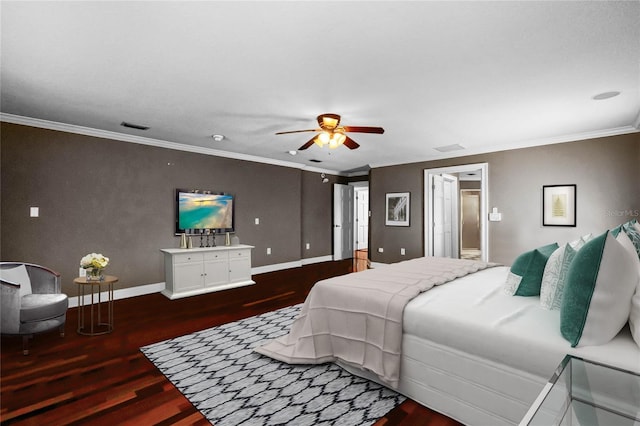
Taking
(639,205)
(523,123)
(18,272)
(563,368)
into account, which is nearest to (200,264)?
(18,272)

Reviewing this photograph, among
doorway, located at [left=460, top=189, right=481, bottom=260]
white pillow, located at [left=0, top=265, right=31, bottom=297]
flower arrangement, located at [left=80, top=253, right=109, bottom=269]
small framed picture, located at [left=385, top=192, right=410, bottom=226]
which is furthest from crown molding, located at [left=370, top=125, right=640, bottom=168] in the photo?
white pillow, located at [left=0, top=265, right=31, bottom=297]

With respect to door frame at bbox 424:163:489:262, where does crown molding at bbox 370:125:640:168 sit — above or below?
above

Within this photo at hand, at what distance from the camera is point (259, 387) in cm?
220

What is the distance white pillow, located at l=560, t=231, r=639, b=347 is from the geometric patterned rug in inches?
45.9

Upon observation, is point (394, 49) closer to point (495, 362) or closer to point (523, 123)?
point (495, 362)

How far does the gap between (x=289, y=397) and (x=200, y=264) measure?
3.34 metres

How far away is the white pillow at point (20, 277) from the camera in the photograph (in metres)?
2.97

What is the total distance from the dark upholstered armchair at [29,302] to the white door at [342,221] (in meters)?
5.95

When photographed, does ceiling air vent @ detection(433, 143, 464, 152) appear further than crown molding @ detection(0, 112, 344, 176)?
Yes

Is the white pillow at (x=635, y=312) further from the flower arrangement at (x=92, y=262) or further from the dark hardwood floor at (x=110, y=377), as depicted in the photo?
the flower arrangement at (x=92, y=262)

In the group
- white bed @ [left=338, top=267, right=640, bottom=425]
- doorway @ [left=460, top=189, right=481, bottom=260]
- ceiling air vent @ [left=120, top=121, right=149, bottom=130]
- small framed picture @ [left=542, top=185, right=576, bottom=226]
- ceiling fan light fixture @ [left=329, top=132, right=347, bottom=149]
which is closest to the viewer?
white bed @ [left=338, top=267, right=640, bottom=425]

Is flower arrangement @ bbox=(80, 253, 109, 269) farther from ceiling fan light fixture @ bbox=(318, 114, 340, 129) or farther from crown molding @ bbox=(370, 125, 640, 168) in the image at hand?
crown molding @ bbox=(370, 125, 640, 168)

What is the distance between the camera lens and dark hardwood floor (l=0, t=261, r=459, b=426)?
6.19 feet

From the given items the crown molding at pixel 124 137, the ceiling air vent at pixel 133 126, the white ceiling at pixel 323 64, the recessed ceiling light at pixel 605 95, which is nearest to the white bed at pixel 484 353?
the white ceiling at pixel 323 64
